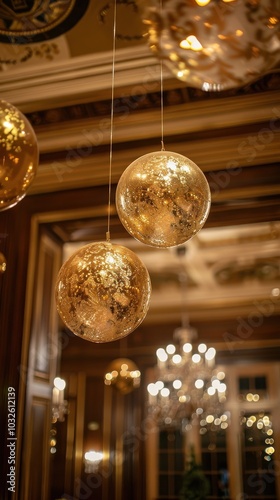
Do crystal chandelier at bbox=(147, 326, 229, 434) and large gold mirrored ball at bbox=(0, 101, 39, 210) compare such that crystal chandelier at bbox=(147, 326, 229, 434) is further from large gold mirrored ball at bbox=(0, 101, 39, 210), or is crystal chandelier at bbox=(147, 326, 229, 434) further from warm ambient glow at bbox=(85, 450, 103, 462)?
large gold mirrored ball at bbox=(0, 101, 39, 210)

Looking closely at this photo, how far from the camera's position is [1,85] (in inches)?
145

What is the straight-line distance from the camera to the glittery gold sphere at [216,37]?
1.43 m

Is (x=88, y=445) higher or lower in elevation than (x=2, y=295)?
lower

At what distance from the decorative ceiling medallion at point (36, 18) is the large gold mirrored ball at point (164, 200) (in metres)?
1.51

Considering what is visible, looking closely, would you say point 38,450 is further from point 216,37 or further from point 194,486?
point 194,486

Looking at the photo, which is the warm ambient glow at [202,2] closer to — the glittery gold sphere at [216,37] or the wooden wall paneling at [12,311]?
the glittery gold sphere at [216,37]

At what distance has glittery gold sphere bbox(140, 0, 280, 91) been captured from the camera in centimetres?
143

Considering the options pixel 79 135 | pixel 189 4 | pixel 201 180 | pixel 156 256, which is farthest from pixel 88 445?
pixel 189 4

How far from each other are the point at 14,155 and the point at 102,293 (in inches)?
23.7

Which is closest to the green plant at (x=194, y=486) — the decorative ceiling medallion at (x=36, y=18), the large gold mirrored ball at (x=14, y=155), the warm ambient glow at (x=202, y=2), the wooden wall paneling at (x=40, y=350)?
the wooden wall paneling at (x=40, y=350)

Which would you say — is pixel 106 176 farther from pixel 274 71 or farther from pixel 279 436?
pixel 279 436

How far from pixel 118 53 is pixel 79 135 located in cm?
70

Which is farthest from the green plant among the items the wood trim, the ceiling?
the wood trim

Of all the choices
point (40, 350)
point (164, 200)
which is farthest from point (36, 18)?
point (40, 350)
